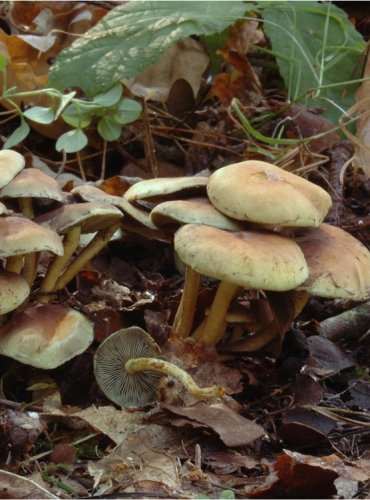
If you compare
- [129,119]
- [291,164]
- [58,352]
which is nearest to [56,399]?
[58,352]

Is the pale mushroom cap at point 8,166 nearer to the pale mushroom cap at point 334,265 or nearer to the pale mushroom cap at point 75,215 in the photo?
the pale mushroom cap at point 75,215

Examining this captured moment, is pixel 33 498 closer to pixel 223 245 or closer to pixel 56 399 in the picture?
pixel 56 399

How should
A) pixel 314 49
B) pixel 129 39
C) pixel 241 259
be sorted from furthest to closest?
pixel 314 49
pixel 129 39
pixel 241 259

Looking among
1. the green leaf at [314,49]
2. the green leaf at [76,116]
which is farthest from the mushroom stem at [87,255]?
the green leaf at [314,49]

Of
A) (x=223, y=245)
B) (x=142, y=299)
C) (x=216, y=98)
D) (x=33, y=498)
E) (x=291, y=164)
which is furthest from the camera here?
(x=216, y=98)

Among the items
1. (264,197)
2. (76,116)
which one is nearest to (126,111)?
(76,116)

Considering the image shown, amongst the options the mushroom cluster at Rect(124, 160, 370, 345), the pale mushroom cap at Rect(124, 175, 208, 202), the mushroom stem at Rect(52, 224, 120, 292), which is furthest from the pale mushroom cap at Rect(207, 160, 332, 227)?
the mushroom stem at Rect(52, 224, 120, 292)

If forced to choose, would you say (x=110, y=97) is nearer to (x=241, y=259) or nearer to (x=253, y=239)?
(x=253, y=239)
